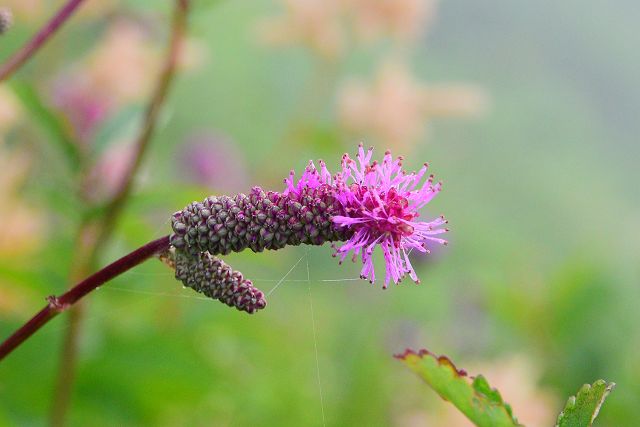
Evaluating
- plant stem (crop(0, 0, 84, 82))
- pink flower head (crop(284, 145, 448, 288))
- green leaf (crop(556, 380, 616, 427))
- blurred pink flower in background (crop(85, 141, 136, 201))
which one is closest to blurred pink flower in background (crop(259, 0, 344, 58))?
blurred pink flower in background (crop(85, 141, 136, 201))

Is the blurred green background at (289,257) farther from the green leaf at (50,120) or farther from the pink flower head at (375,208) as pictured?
the pink flower head at (375,208)

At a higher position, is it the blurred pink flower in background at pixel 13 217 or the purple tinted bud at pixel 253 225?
the blurred pink flower in background at pixel 13 217

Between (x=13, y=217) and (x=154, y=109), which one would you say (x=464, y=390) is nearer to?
(x=154, y=109)

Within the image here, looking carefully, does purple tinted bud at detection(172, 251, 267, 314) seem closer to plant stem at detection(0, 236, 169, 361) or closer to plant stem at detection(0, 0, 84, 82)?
plant stem at detection(0, 236, 169, 361)

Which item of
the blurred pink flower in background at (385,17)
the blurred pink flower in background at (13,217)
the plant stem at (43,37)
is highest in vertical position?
the blurred pink flower in background at (385,17)

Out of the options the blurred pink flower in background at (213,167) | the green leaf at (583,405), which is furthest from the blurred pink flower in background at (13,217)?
the green leaf at (583,405)

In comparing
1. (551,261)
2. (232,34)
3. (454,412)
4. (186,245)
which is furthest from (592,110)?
(186,245)

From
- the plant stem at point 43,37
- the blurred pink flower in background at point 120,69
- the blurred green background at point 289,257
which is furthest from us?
the blurred pink flower in background at point 120,69
